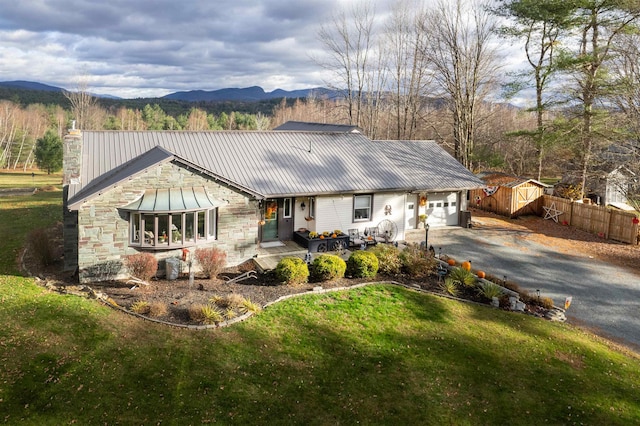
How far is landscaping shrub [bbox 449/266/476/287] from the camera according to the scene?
48.0 ft

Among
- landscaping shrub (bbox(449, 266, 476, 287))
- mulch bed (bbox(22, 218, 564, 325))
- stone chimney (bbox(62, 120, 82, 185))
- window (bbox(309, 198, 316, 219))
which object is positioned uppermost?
stone chimney (bbox(62, 120, 82, 185))

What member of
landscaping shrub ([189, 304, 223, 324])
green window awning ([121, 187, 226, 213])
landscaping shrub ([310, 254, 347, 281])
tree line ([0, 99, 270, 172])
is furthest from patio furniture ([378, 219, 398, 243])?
tree line ([0, 99, 270, 172])

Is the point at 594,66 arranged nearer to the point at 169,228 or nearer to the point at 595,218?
the point at 595,218

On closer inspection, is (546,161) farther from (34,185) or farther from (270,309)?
(34,185)

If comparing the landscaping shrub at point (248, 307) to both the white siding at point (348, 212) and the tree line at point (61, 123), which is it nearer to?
the white siding at point (348, 212)

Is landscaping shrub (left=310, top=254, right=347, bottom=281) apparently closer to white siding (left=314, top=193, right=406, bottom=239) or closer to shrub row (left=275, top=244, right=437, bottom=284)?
shrub row (left=275, top=244, right=437, bottom=284)

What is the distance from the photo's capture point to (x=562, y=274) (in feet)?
55.2

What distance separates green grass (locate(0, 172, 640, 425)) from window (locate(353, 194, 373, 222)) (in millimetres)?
7219

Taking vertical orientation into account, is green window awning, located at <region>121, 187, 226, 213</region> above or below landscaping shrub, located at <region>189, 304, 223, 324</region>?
above

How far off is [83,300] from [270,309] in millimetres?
5187

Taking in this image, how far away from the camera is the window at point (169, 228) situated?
14.1 metres

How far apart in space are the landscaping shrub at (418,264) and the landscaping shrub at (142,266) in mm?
8551

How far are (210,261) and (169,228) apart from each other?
173 centimetres

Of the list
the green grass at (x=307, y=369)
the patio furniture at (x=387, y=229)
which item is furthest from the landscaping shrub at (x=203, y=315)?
the patio furniture at (x=387, y=229)
